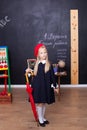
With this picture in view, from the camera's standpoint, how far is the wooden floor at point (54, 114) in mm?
3301

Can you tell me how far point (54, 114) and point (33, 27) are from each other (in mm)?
2105

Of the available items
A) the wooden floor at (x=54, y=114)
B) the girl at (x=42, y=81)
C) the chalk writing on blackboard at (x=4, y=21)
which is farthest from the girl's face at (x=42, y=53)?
the chalk writing on blackboard at (x=4, y=21)

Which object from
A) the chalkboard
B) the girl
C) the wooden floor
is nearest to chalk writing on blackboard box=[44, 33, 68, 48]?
the chalkboard

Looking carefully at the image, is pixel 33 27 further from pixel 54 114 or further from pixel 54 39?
pixel 54 114

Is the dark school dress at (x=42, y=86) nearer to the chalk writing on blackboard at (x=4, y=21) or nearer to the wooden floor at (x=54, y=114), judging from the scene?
the wooden floor at (x=54, y=114)

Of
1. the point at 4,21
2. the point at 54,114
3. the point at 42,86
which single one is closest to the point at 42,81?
the point at 42,86

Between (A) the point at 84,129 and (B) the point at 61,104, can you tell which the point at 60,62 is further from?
(A) the point at 84,129

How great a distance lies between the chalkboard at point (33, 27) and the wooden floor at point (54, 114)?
89 centimetres

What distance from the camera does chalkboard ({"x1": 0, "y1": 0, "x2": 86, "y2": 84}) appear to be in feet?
17.2

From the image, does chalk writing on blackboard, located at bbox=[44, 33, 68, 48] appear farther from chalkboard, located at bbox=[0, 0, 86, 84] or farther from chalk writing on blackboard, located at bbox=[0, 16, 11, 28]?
chalk writing on blackboard, located at bbox=[0, 16, 11, 28]

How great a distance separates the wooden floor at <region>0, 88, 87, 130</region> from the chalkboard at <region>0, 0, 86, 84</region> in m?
0.89

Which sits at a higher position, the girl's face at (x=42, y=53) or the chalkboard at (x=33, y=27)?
the chalkboard at (x=33, y=27)

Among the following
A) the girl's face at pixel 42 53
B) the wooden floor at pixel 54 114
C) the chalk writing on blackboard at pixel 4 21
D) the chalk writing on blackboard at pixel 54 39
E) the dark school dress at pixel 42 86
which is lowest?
the wooden floor at pixel 54 114

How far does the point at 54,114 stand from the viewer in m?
3.74
